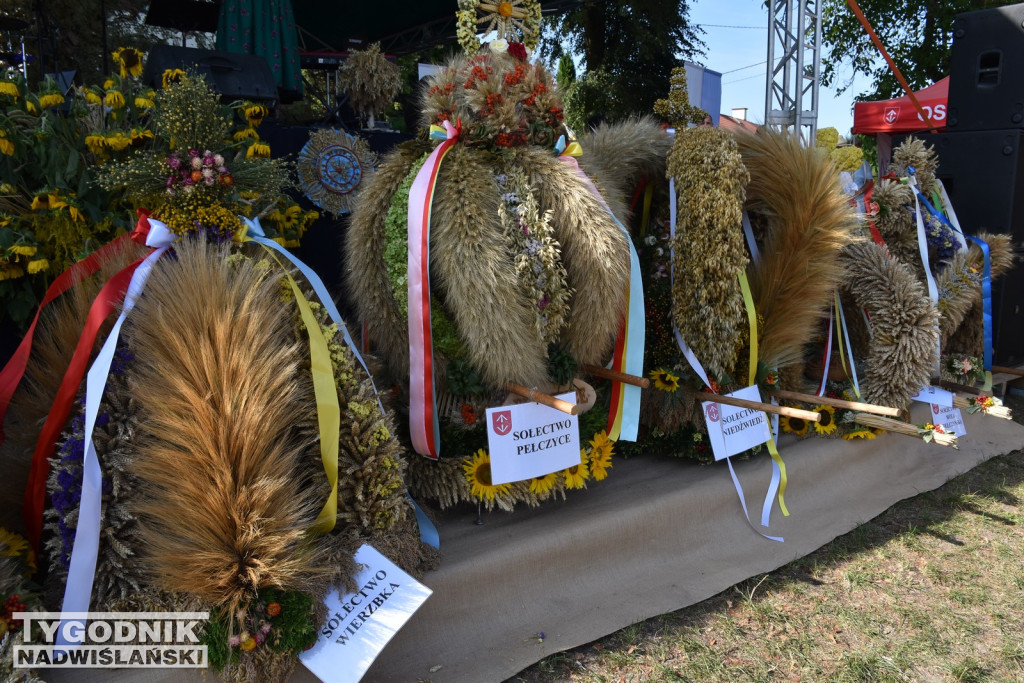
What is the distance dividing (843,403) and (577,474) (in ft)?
3.32

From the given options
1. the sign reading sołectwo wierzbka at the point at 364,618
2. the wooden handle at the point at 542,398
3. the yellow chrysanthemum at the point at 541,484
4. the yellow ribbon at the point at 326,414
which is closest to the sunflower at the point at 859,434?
the yellow chrysanthemum at the point at 541,484

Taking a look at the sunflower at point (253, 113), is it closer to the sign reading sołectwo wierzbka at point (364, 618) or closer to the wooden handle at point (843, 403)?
the sign reading sołectwo wierzbka at point (364, 618)

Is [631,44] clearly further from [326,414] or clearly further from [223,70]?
[326,414]

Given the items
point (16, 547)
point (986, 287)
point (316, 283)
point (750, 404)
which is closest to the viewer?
point (16, 547)

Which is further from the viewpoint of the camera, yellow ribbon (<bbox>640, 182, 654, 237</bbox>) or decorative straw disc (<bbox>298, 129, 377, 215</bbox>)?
decorative straw disc (<bbox>298, 129, 377, 215</bbox>)

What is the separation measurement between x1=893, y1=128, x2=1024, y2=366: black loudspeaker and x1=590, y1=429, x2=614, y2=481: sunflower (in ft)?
10.9

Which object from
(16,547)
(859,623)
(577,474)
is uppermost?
(16,547)

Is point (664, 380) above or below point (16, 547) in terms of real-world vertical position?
above

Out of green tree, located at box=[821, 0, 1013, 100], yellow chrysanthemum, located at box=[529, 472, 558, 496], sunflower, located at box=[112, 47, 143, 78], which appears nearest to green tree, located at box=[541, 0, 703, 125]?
green tree, located at box=[821, 0, 1013, 100]

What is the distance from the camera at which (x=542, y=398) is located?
1972mm

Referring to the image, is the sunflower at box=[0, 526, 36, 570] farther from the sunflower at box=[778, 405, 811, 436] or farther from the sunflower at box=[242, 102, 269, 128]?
the sunflower at box=[778, 405, 811, 436]

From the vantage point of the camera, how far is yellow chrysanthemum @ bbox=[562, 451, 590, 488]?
2326mm

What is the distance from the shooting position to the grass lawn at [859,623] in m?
2.03

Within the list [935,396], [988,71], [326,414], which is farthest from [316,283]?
[988,71]
